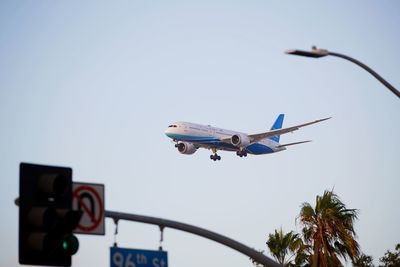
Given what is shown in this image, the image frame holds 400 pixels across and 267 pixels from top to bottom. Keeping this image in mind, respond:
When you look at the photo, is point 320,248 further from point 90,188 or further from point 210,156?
point 210,156

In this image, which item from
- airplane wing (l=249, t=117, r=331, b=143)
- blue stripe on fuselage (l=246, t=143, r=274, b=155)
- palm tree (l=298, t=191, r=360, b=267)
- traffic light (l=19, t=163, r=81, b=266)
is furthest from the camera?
blue stripe on fuselage (l=246, t=143, r=274, b=155)

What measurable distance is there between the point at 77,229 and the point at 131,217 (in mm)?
2320

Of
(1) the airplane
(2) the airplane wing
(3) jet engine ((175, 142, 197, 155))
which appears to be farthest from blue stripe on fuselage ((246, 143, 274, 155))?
(3) jet engine ((175, 142, 197, 155))

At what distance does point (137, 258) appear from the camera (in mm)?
16000

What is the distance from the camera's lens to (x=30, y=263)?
1279 cm

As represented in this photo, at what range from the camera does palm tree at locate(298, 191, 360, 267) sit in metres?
33.0

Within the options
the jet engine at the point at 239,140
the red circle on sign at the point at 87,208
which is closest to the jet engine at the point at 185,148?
the jet engine at the point at 239,140

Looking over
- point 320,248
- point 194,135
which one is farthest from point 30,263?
point 194,135

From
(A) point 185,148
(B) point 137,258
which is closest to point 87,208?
(B) point 137,258

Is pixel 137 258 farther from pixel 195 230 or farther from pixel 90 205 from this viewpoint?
pixel 90 205

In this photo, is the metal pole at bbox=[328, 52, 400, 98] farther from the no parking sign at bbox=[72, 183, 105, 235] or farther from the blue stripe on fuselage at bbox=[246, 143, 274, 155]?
the blue stripe on fuselage at bbox=[246, 143, 274, 155]

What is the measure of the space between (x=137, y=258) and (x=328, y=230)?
1865 cm

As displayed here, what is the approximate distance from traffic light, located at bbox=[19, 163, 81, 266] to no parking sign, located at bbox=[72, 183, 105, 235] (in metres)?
1.16

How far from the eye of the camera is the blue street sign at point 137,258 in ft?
51.6
